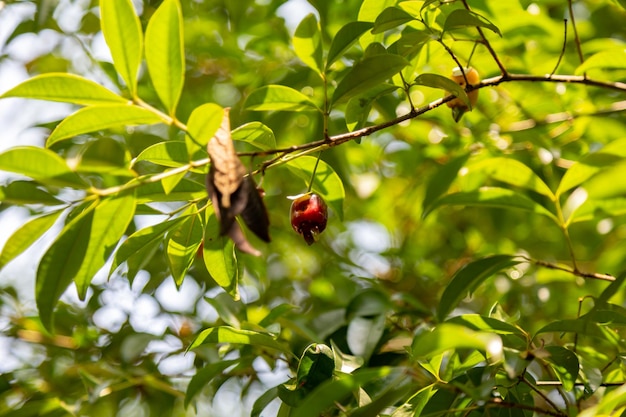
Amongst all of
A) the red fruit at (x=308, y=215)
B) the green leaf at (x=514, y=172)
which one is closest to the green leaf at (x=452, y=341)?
the red fruit at (x=308, y=215)

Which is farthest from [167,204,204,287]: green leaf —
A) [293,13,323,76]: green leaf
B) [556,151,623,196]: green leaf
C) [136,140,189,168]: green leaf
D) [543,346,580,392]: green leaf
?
[556,151,623,196]: green leaf

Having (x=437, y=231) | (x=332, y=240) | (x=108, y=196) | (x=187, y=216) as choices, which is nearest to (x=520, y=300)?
(x=437, y=231)

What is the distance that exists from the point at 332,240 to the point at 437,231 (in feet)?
1.26

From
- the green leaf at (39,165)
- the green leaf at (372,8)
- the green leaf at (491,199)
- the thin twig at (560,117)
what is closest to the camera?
the green leaf at (39,165)

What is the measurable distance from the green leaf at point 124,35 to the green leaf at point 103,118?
4 cm

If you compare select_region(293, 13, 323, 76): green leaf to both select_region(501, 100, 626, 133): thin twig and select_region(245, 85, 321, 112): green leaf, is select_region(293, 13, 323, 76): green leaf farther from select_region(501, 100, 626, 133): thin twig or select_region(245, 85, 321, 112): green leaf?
select_region(501, 100, 626, 133): thin twig

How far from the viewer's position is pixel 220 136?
83 centimetres

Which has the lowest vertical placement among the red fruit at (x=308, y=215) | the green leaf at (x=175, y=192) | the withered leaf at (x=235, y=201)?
the red fruit at (x=308, y=215)

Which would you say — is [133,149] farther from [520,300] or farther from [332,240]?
[520,300]

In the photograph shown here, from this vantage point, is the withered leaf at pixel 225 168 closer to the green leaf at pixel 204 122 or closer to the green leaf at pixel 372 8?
the green leaf at pixel 204 122

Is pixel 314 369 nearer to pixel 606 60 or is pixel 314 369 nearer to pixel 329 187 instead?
pixel 329 187

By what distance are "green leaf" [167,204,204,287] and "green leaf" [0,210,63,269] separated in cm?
19

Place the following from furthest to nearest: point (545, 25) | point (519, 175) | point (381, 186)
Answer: point (381, 186) → point (545, 25) → point (519, 175)

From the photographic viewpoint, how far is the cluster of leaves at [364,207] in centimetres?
90
